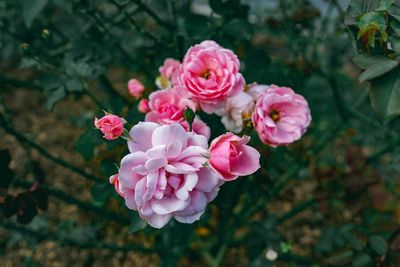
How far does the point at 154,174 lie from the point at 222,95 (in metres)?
0.29

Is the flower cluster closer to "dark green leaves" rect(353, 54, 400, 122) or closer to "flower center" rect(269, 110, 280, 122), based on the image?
"flower center" rect(269, 110, 280, 122)

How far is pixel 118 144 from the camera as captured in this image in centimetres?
137

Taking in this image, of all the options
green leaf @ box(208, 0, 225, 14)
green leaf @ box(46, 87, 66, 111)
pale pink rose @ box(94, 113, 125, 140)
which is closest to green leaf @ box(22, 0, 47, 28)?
green leaf @ box(46, 87, 66, 111)

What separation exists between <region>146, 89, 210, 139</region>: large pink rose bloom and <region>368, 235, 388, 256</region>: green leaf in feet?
2.29

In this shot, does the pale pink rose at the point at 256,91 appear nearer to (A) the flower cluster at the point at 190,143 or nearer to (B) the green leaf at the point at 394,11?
(A) the flower cluster at the point at 190,143

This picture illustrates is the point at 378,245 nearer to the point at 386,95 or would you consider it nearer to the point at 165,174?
the point at 386,95

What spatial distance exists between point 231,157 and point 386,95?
0.33m

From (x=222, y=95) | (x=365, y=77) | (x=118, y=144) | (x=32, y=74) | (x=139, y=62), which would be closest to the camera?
(x=365, y=77)

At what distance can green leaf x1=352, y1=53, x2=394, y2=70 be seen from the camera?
0.92 meters

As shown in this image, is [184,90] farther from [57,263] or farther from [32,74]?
[32,74]

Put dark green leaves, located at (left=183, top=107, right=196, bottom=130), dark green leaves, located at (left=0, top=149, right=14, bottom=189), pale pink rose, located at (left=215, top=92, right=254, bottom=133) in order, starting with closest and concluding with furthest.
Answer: dark green leaves, located at (left=183, top=107, right=196, bottom=130), pale pink rose, located at (left=215, top=92, right=254, bottom=133), dark green leaves, located at (left=0, top=149, right=14, bottom=189)

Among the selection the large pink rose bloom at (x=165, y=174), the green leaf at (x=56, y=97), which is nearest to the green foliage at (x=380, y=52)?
the large pink rose bloom at (x=165, y=174)

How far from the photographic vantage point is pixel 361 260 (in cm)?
147

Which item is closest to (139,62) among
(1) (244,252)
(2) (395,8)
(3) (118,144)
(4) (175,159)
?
(3) (118,144)
